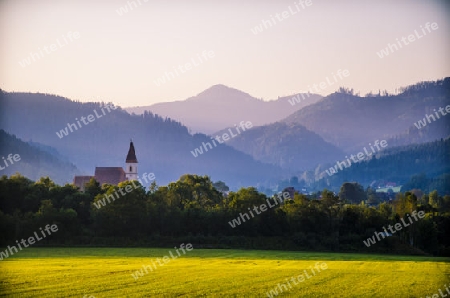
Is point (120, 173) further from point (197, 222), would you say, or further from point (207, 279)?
point (207, 279)

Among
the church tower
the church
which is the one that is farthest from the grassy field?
the church

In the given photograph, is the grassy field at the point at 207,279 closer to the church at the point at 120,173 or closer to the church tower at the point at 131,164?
the church tower at the point at 131,164

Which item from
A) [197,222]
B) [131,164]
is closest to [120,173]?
[131,164]

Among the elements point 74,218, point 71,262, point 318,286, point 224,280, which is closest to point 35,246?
point 74,218

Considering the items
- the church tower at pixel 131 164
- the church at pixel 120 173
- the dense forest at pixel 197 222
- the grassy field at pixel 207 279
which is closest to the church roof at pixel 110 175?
the church at pixel 120 173

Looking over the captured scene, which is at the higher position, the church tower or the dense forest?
the church tower

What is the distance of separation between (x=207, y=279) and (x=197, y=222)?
5246 cm

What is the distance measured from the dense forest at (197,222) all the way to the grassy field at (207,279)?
2581 centimetres

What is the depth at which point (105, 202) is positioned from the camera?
96562mm

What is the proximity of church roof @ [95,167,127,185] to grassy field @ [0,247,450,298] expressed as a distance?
370 ft

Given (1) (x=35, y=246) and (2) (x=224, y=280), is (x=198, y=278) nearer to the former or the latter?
(2) (x=224, y=280)

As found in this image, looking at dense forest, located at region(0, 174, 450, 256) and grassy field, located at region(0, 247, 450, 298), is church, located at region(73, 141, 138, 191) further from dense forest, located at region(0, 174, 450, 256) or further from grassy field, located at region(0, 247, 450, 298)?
grassy field, located at region(0, 247, 450, 298)

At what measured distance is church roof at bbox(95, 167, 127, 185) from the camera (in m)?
177

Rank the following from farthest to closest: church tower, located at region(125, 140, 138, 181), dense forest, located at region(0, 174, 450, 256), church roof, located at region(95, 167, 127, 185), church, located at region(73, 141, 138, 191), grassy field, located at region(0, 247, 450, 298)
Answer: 1. church roof, located at region(95, 167, 127, 185)
2. church, located at region(73, 141, 138, 191)
3. church tower, located at region(125, 140, 138, 181)
4. dense forest, located at region(0, 174, 450, 256)
5. grassy field, located at region(0, 247, 450, 298)
